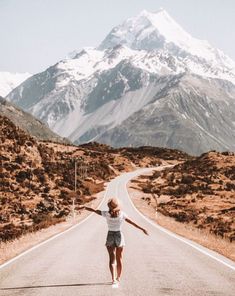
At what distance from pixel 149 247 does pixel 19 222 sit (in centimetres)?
2351

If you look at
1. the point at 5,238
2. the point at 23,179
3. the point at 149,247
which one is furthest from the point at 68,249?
the point at 23,179

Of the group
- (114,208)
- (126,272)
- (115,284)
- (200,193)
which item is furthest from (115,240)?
(200,193)

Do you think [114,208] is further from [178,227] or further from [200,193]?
[200,193]

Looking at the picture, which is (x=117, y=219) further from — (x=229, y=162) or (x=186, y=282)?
(x=229, y=162)

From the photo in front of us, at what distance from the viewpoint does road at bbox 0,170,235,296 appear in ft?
36.1

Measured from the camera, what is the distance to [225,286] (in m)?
11.4

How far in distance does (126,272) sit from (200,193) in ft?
186

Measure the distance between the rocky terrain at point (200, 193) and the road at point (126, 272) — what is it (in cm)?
1175

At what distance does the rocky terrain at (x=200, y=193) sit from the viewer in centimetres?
4200

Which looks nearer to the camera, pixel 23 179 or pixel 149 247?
pixel 149 247

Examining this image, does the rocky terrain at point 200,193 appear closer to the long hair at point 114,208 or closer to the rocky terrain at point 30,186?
the rocky terrain at point 30,186

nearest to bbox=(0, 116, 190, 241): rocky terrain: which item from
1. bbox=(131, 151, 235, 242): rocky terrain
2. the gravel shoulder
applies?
the gravel shoulder

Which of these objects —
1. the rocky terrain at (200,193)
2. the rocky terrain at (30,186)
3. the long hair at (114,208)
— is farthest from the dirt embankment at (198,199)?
the rocky terrain at (30,186)

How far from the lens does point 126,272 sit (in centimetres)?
1355
